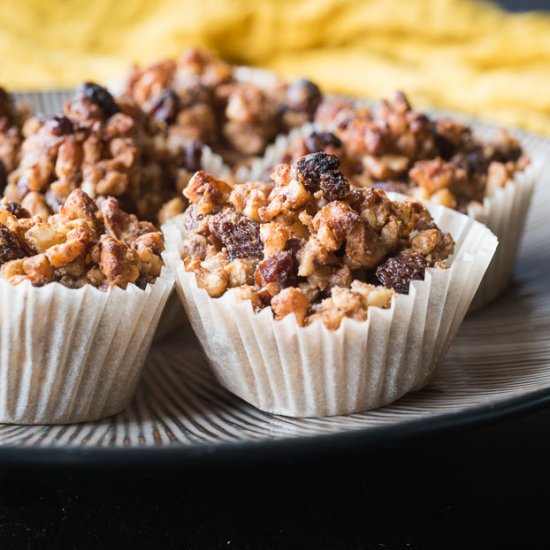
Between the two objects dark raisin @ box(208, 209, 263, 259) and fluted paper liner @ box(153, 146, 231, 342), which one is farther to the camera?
fluted paper liner @ box(153, 146, 231, 342)

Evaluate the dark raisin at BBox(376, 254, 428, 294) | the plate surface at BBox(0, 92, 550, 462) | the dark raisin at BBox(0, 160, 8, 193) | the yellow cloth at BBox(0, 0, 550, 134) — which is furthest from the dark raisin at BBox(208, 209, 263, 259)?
the yellow cloth at BBox(0, 0, 550, 134)

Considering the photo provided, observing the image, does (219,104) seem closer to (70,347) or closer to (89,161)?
(89,161)

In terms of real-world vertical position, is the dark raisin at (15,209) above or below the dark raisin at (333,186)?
below

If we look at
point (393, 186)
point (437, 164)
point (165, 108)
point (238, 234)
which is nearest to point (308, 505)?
point (238, 234)

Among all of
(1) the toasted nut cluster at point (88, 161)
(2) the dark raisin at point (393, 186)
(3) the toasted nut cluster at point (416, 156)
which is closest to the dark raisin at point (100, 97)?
(1) the toasted nut cluster at point (88, 161)

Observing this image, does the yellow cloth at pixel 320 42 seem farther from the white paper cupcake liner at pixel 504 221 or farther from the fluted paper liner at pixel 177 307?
the fluted paper liner at pixel 177 307

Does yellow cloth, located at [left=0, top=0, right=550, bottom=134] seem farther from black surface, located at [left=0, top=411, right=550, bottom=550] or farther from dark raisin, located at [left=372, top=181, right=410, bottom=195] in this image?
black surface, located at [left=0, top=411, right=550, bottom=550]

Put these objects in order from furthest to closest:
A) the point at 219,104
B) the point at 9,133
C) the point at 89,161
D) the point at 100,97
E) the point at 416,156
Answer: the point at 219,104, the point at 416,156, the point at 9,133, the point at 100,97, the point at 89,161
